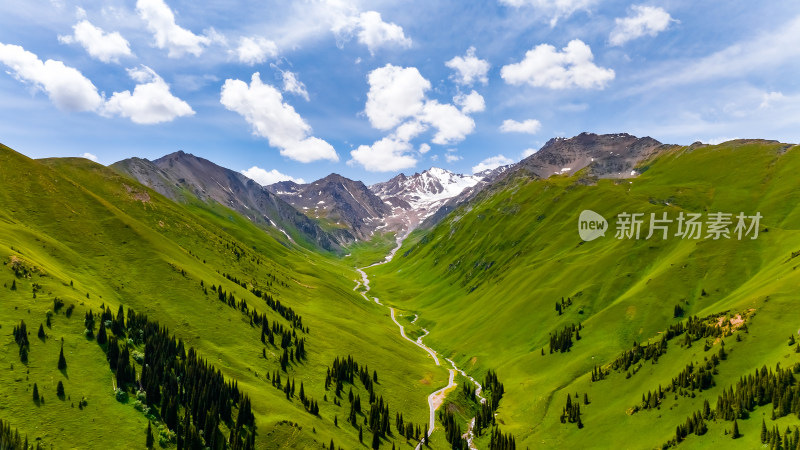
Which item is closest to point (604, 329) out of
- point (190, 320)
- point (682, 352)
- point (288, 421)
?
point (682, 352)

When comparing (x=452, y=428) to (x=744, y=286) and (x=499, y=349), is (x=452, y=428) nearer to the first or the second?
(x=499, y=349)

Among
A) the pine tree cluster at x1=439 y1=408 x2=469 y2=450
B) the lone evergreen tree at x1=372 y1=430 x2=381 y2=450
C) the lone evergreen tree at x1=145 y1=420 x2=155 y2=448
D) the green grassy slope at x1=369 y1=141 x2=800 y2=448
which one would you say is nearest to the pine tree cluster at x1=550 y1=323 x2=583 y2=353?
the green grassy slope at x1=369 y1=141 x2=800 y2=448

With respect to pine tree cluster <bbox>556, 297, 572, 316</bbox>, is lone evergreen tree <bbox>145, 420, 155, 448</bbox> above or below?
below

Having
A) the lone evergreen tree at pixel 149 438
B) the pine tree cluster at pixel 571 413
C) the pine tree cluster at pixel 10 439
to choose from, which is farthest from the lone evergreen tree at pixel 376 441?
the pine tree cluster at pixel 10 439

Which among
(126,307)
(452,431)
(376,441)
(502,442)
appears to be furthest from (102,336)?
(502,442)

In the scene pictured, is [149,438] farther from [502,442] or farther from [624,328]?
[624,328]

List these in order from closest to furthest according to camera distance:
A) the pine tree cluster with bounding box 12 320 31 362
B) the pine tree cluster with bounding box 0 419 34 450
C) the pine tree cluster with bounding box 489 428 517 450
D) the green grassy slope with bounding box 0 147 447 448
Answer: the pine tree cluster with bounding box 0 419 34 450 → the green grassy slope with bounding box 0 147 447 448 → the pine tree cluster with bounding box 12 320 31 362 → the pine tree cluster with bounding box 489 428 517 450

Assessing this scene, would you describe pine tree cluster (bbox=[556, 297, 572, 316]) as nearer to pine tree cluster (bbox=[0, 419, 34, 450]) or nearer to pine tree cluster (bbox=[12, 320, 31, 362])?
pine tree cluster (bbox=[0, 419, 34, 450])

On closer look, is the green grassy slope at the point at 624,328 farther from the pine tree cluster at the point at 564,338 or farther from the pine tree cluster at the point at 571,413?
the pine tree cluster at the point at 564,338

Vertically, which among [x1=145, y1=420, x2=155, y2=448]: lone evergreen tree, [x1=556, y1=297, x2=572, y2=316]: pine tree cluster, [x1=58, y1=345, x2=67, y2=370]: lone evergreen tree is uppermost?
[x1=58, y1=345, x2=67, y2=370]: lone evergreen tree
